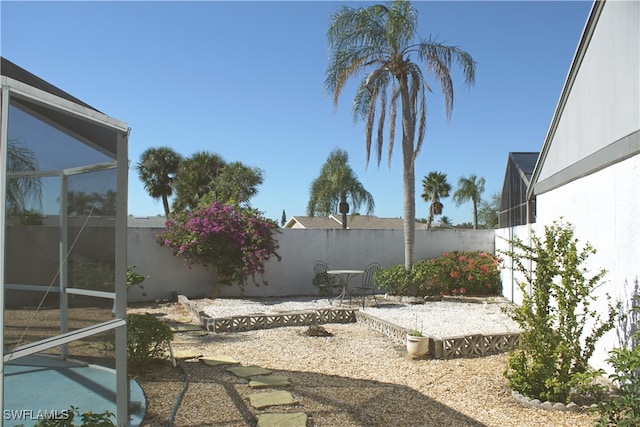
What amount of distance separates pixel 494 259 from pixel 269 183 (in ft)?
60.8

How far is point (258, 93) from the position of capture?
37.4 ft

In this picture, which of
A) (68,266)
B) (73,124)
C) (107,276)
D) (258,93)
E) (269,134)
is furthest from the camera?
(269,134)

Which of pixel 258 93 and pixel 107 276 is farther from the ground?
pixel 258 93

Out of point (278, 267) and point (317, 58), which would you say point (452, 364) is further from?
point (317, 58)

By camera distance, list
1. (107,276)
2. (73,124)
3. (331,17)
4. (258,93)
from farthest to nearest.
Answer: (331,17), (258,93), (107,276), (73,124)

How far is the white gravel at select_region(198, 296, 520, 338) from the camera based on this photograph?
8031mm

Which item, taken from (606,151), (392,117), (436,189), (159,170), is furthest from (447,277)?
(436,189)

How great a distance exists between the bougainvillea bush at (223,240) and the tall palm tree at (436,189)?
83.6 ft

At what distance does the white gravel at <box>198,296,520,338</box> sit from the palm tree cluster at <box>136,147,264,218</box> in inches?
556

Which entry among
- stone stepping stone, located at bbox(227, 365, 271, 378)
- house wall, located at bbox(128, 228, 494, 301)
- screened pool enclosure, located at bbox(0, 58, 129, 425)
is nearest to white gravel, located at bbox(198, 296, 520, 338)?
house wall, located at bbox(128, 228, 494, 301)

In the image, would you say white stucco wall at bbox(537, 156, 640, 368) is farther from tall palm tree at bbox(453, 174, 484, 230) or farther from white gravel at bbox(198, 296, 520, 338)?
tall palm tree at bbox(453, 174, 484, 230)

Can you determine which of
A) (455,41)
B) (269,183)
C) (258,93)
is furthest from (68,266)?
(269,183)

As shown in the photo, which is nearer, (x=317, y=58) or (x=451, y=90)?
(x=451, y=90)

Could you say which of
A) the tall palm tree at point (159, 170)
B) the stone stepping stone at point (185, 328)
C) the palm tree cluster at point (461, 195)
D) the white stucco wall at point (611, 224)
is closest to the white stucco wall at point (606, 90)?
the white stucco wall at point (611, 224)
